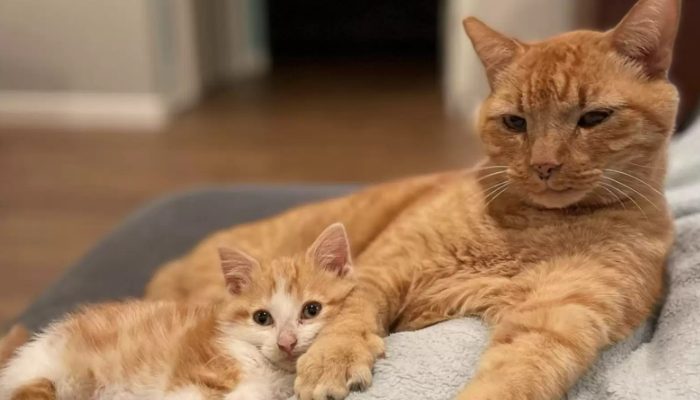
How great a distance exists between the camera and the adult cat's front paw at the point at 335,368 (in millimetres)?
966

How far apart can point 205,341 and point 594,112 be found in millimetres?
642

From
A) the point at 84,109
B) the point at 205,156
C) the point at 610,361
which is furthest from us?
the point at 84,109

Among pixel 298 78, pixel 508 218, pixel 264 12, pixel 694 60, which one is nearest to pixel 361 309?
pixel 508 218

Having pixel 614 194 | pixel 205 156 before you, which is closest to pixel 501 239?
pixel 614 194

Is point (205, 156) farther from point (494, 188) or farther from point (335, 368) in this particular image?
point (335, 368)

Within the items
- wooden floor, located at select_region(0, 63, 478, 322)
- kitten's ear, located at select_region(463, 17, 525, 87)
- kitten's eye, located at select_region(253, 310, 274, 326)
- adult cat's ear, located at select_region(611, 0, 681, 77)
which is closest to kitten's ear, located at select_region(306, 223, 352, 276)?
kitten's eye, located at select_region(253, 310, 274, 326)

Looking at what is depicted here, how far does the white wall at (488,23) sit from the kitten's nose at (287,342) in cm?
314

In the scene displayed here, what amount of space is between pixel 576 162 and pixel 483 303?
0.80 feet

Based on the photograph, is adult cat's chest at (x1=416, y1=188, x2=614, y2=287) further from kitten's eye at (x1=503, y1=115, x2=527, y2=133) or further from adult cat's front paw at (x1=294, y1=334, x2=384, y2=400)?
adult cat's front paw at (x1=294, y1=334, x2=384, y2=400)

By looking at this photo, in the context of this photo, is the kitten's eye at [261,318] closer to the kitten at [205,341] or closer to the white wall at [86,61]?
the kitten at [205,341]

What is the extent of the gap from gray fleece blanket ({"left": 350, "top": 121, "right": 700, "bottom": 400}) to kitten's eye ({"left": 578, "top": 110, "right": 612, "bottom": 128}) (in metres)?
0.30

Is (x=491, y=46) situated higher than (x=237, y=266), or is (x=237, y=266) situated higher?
(x=491, y=46)

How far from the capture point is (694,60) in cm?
343

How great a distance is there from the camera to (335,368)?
98 cm
